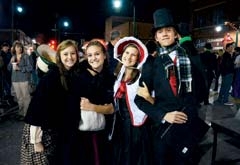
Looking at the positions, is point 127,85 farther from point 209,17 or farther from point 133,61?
point 209,17

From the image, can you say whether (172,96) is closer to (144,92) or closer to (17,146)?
(144,92)

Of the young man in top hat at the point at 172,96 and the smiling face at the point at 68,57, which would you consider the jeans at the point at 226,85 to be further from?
the smiling face at the point at 68,57

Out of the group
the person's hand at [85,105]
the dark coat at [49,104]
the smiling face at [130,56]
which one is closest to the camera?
the dark coat at [49,104]

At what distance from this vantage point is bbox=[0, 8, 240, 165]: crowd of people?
269 centimetres

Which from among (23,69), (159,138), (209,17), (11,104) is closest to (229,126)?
(159,138)

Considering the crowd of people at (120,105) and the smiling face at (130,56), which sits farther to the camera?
the smiling face at (130,56)

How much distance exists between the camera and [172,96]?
268cm

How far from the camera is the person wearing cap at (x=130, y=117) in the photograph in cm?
329

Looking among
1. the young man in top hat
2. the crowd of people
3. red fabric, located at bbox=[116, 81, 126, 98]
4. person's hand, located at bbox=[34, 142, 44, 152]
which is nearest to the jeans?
the crowd of people

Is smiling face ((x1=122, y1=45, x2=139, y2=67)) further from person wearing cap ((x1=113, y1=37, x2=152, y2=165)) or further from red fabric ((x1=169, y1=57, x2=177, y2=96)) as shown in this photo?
red fabric ((x1=169, y1=57, x2=177, y2=96))

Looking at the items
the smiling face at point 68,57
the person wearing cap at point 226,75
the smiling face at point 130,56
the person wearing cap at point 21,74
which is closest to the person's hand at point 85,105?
A: the smiling face at point 68,57

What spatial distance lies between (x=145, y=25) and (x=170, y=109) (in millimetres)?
36617

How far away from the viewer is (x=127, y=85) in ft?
11.0

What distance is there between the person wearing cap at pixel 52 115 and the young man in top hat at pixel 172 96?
781 mm
